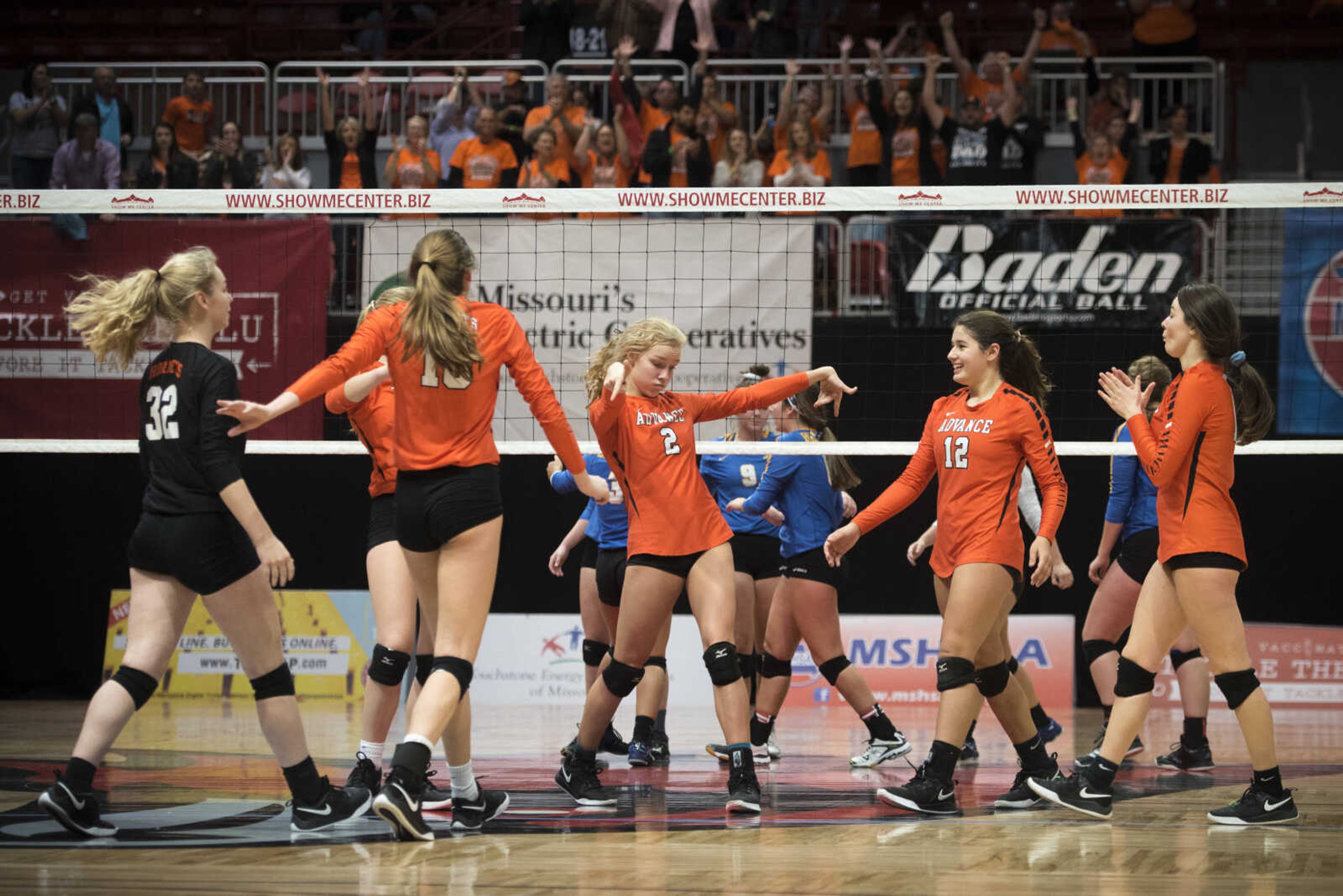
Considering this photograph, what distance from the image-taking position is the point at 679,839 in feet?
15.8

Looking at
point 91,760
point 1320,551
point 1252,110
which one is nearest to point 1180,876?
point 91,760

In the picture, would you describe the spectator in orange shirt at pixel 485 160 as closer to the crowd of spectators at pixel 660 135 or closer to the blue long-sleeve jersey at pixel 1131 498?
the crowd of spectators at pixel 660 135

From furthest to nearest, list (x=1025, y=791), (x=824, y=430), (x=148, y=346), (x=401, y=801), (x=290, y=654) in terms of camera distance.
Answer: (x=290, y=654) → (x=148, y=346) → (x=824, y=430) → (x=1025, y=791) → (x=401, y=801)

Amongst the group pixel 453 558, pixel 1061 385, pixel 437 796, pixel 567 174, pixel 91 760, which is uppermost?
pixel 567 174

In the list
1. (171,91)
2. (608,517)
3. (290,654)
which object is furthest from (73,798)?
(171,91)

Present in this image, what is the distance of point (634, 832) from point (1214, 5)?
13.0 meters

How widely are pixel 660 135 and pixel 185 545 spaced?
7339 mm

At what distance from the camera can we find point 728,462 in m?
7.57

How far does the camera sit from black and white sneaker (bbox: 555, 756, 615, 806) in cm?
554

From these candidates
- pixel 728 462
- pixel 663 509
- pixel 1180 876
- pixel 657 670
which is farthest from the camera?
pixel 728 462

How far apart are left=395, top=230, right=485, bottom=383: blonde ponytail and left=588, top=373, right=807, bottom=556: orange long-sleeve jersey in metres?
0.74

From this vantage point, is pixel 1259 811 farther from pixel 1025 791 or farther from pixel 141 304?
pixel 141 304

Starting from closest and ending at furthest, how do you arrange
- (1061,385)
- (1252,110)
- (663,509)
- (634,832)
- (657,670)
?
(634,832) < (663,509) < (657,670) < (1061,385) < (1252,110)

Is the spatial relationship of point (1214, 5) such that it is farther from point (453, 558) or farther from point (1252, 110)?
point (453, 558)
